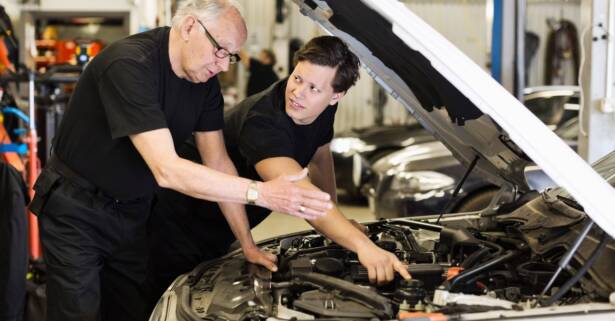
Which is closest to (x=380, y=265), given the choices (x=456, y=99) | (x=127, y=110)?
(x=456, y=99)

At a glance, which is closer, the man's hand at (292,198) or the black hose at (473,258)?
the man's hand at (292,198)

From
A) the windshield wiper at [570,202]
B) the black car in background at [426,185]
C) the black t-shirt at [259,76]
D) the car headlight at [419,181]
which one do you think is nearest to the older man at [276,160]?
the windshield wiper at [570,202]

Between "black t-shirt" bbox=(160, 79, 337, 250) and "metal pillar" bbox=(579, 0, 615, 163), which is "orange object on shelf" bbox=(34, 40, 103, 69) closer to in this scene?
"metal pillar" bbox=(579, 0, 615, 163)

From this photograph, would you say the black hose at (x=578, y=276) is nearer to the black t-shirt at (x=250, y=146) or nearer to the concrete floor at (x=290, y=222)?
the black t-shirt at (x=250, y=146)

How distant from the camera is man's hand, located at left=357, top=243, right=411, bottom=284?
92.7 inches

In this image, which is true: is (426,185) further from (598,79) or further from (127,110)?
(127,110)

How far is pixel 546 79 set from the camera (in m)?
13.0

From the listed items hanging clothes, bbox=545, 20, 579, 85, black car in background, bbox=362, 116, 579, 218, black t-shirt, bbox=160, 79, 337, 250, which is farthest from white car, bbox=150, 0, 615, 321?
hanging clothes, bbox=545, 20, 579, 85

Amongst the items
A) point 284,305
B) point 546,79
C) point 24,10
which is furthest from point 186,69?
point 546,79

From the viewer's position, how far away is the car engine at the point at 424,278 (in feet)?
6.91

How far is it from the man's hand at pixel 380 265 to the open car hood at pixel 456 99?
0.52m

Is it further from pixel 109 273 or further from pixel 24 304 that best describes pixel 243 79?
pixel 109 273

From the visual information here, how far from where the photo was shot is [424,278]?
2.30 m

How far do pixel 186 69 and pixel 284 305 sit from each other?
2.79 feet
